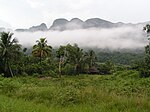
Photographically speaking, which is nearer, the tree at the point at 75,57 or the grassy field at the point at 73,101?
the grassy field at the point at 73,101

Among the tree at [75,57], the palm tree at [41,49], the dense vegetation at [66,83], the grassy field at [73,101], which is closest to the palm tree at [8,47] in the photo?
the dense vegetation at [66,83]

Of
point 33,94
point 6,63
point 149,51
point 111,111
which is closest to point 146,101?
point 111,111

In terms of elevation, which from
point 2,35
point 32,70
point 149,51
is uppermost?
point 2,35

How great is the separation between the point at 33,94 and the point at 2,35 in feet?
106

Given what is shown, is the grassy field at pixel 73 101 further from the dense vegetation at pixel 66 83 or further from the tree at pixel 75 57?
the tree at pixel 75 57

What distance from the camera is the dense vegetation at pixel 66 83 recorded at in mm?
11289

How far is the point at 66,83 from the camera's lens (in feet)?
92.4

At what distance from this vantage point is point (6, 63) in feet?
163

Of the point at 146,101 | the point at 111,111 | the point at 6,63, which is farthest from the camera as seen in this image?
the point at 6,63

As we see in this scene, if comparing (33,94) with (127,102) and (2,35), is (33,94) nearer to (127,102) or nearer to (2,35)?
(127,102)

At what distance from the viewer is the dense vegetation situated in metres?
11.3

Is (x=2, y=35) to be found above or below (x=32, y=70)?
above

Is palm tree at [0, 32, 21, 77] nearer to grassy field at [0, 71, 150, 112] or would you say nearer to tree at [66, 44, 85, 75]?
tree at [66, 44, 85, 75]

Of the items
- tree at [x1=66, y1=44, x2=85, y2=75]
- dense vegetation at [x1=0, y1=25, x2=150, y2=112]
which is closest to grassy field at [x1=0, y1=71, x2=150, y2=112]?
dense vegetation at [x1=0, y1=25, x2=150, y2=112]
